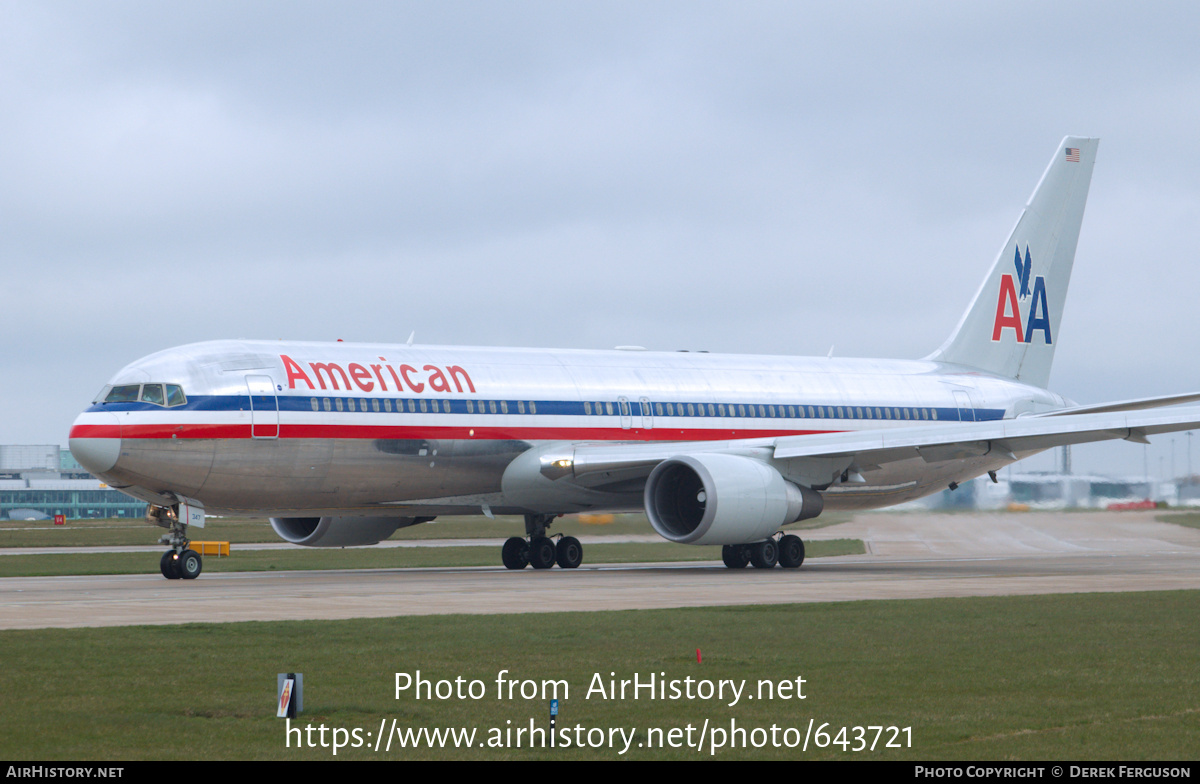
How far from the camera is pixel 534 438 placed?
28641 mm

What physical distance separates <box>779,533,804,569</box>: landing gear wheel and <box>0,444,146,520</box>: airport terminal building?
104319mm

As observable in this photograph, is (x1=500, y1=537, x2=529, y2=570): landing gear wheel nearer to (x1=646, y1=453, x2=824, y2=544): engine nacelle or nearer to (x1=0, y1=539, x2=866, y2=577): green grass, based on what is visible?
(x1=0, y1=539, x2=866, y2=577): green grass

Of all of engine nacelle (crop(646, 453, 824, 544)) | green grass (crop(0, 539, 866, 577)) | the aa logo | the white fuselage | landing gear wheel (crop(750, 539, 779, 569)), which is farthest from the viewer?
the aa logo

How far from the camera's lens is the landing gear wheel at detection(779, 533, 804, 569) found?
28891 mm

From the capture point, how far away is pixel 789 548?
28906mm

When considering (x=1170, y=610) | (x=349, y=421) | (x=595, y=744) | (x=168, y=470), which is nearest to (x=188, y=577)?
(x=168, y=470)

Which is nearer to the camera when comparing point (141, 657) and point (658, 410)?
point (141, 657)

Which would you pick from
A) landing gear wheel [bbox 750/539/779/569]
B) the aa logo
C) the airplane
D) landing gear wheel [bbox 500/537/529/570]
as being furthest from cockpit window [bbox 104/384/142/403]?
the aa logo

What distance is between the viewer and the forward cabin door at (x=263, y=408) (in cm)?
2503

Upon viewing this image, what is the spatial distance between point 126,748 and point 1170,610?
1312 centimetres

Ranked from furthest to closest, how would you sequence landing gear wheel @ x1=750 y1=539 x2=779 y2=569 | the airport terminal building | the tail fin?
the airport terminal building, the tail fin, landing gear wheel @ x1=750 y1=539 x2=779 y2=569

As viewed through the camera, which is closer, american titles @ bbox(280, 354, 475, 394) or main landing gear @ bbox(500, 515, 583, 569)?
american titles @ bbox(280, 354, 475, 394)
